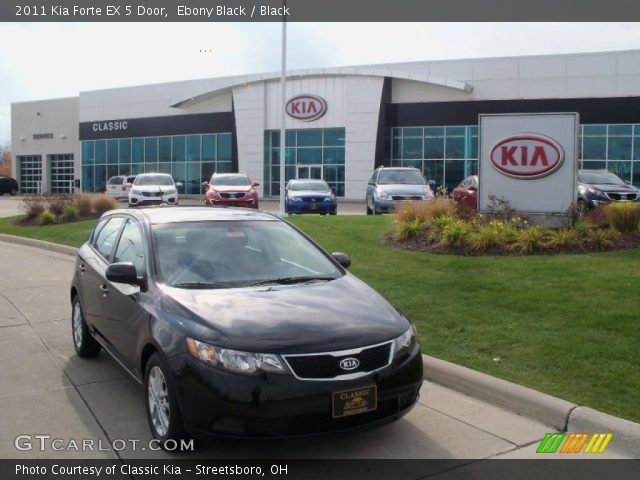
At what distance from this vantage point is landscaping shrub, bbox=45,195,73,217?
2123 centimetres

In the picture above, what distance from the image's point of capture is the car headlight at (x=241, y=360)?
3818 mm

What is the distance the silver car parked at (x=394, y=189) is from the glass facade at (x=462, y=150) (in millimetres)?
17912

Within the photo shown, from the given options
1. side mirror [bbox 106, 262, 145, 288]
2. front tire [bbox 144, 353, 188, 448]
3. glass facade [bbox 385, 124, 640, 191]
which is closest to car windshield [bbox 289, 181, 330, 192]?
glass facade [bbox 385, 124, 640, 191]

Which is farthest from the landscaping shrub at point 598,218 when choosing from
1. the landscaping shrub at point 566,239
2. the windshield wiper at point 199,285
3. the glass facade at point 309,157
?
the glass facade at point 309,157

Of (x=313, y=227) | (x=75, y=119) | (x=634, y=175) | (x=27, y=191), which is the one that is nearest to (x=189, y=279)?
(x=313, y=227)

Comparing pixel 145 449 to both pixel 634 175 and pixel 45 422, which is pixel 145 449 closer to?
pixel 45 422

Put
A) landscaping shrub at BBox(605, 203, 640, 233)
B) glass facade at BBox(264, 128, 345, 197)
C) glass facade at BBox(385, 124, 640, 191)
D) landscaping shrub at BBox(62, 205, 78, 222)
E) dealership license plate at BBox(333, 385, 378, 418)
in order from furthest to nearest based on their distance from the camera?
glass facade at BBox(264, 128, 345, 197)
glass facade at BBox(385, 124, 640, 191)
landscaping shrub at BBox(62, 205, 78, 222)
landscaping shrub at BBox(605, 203, 640, 233)
dealership license plate at BBox(333, 385, 378, 418)

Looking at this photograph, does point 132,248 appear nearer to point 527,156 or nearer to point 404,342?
point 404,342

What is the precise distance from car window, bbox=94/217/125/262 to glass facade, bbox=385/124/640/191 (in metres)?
32.2

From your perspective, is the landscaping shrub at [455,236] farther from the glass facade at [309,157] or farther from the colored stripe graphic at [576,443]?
the glass facade at [309,157]

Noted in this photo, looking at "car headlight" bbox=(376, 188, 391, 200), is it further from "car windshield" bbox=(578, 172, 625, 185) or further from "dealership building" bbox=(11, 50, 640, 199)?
"dealership building" bbox=(11, 50, 640, 199)

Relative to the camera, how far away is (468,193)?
17.8 m

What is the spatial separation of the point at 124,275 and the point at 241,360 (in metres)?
1.44

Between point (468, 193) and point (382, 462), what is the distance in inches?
567
